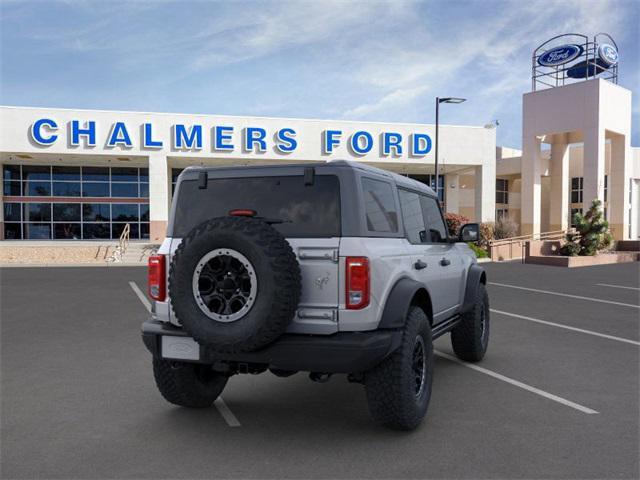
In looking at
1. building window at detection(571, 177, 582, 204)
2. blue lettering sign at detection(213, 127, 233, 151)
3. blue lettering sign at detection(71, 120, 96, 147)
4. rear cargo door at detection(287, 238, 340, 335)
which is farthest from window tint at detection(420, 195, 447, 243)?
building window at detection(571, 177, 582, 204)

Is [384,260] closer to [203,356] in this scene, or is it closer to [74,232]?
[203,356]

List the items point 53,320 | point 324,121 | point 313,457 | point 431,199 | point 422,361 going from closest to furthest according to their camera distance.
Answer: point 313,457, point 422,361, point 431,199, point 53,320, point 324,121

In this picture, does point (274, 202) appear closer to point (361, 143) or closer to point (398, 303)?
point (398, 303)

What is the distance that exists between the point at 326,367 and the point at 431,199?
9.72 ft

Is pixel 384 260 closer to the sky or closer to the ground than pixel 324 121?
closer to the ground

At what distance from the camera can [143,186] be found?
1393 inches

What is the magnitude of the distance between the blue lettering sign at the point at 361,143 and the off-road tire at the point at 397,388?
29062 mm

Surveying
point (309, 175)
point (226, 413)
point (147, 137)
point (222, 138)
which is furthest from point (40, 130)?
point (309, 175)

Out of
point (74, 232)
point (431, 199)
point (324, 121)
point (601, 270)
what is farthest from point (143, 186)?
point (431, 199)

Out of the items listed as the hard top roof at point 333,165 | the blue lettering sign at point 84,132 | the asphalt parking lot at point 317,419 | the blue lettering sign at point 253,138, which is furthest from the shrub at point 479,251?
the hard top roof at point 333,165

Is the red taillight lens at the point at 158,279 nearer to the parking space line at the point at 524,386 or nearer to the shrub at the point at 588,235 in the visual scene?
the parking space line at the point at 524,386

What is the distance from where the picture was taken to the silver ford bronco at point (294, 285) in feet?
12.6

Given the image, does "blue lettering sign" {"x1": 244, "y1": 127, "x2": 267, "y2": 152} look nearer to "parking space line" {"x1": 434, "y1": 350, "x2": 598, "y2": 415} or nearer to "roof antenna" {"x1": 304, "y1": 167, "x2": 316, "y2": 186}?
"parking space line" {"x1": 434, "y1": 350, "x2": 598, "y2": 415}

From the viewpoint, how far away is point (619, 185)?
34.3m
